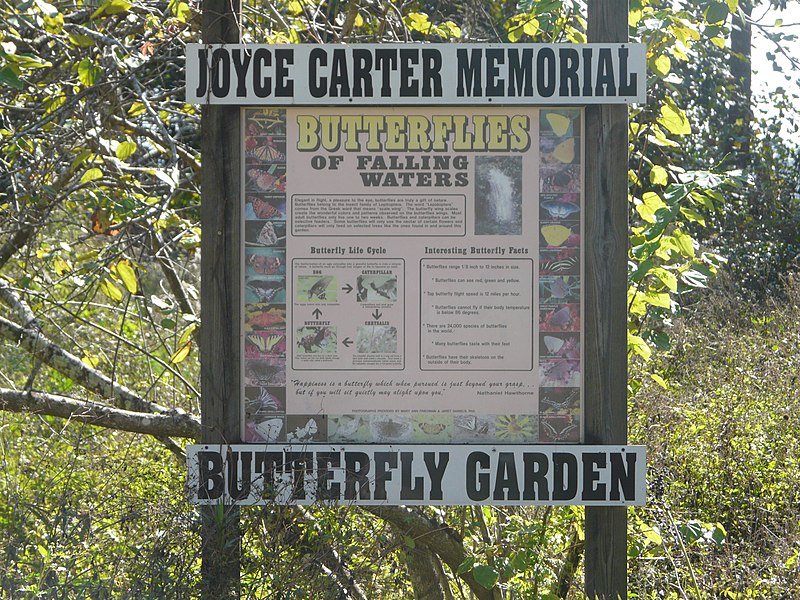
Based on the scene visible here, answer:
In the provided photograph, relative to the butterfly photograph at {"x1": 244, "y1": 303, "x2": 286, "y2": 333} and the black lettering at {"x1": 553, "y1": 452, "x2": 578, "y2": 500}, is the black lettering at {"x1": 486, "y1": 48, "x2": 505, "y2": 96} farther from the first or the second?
the black lettering at {"x1": 553, "y1": 452, "x2": 578, "y2": 500}

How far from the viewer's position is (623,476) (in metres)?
3.24

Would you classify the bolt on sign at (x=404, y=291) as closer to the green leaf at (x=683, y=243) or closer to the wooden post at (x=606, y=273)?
the wooden post at (x=606, y=273)

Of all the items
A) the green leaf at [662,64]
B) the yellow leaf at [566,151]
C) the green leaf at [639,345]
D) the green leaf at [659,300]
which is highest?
the green leaf at [662,64]

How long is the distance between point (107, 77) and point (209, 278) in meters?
1.59

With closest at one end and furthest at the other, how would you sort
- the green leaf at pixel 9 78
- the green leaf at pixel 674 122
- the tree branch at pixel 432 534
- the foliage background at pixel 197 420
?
the green leaf at pixel 9 78 → the foliage background at pixel 197 420 → the green leaf at pixel 674 122 → the tree branch at pixel 432 534

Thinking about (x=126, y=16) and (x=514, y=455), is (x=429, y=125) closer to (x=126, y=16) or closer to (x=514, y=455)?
(x=514, y=455)

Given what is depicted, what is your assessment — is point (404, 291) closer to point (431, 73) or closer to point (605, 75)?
point (431, 73)

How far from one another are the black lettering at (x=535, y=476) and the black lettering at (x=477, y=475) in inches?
5.2

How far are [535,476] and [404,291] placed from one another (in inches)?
30.8

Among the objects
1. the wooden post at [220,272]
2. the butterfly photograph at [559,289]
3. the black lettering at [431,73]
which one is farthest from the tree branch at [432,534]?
the black lettering at [431,73]

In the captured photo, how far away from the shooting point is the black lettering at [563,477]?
127 inches

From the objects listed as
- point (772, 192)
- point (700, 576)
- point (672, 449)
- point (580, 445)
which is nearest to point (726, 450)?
point (672, 449)

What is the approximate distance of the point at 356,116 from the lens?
329 cm

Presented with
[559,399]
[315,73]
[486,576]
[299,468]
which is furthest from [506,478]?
[315,73]
